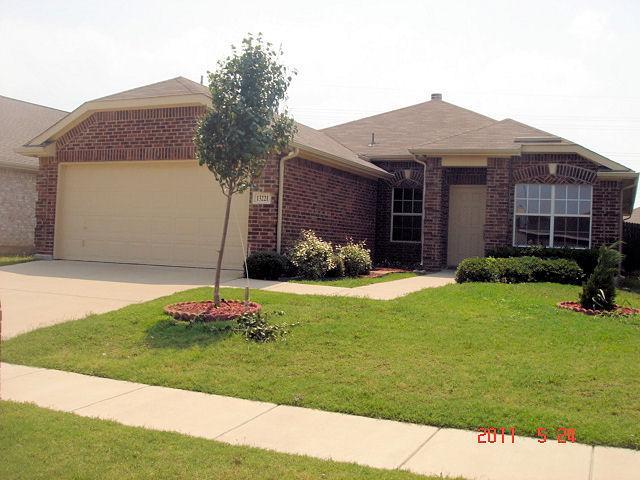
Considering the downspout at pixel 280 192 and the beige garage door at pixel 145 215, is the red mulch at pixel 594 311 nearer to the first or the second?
the downspout at pixel 280 192

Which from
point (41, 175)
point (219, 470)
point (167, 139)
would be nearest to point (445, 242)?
point (167, 139)

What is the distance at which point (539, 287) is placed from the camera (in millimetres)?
12688

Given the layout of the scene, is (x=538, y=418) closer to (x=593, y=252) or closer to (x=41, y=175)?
(x=593, y=252)

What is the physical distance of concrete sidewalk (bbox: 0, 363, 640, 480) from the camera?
181 inches

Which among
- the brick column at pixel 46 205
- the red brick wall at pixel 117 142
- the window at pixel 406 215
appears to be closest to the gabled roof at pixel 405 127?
the window at pixel 406 215

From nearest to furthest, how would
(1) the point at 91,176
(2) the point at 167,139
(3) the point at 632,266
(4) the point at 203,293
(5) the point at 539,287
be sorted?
(4) the point at 203,293
(5) the point at 539,287
(2) the point at 167,139
(1) the point at 91,176
(3) the point at 632,266

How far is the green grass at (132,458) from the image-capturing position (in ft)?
14.1

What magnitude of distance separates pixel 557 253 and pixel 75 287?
1092 cm

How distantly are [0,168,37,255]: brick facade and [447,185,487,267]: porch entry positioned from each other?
1438cm

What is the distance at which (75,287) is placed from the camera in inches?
484

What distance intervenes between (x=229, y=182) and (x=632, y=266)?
→ 18815 mm

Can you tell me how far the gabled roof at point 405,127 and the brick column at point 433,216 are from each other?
7.98ft

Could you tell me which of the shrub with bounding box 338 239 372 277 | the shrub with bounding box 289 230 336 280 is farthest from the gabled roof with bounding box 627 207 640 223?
the shrub with bounding box 289 230 336 280

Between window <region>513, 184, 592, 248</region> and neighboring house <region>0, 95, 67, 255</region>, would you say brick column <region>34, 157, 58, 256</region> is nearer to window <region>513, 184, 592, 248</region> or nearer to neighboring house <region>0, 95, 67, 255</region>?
neighboring house <region>0, 95, 67, 255</region>
